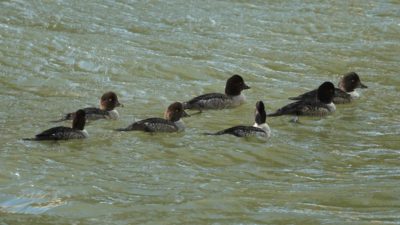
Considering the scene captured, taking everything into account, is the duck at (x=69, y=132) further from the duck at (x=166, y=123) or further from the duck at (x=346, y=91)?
the duck at (x=346, y=91)

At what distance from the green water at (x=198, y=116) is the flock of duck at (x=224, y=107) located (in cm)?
19

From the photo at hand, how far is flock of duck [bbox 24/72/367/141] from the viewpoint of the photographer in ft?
50.1

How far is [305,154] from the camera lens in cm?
1466

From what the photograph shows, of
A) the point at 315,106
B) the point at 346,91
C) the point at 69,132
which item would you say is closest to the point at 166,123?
the point at 69,132

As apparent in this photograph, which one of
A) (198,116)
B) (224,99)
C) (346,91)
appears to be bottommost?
(198,116)

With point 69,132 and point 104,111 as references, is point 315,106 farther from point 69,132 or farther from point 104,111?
point 69,132

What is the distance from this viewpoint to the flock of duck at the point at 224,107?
1528 cm

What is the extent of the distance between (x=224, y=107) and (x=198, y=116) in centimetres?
90

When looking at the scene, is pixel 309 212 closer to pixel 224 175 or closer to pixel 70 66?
pixel 224 175

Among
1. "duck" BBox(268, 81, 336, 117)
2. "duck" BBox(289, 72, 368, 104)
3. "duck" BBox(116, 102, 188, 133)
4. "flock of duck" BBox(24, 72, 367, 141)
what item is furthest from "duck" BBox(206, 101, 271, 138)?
"duck" BBox(289, 72, 368, 104)

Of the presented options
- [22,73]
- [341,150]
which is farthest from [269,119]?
[22,73]

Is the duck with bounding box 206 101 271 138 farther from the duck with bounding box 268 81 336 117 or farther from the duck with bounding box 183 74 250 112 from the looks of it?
the duck with bounding box 183 74 250 112

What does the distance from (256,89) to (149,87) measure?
6.37 feet

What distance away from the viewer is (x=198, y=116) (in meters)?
17.2
